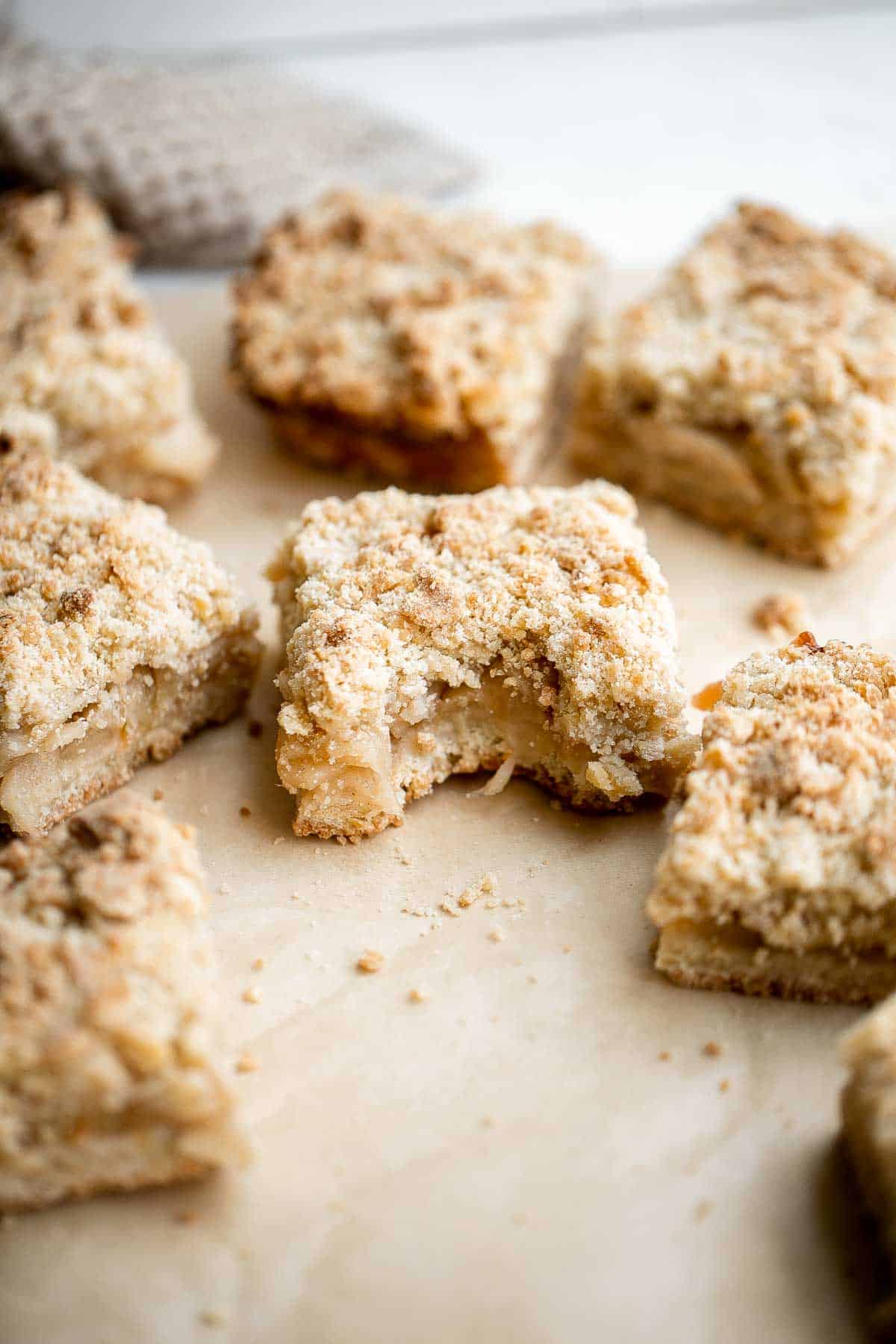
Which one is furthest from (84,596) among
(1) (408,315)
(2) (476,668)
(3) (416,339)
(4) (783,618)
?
(4) (783,618)

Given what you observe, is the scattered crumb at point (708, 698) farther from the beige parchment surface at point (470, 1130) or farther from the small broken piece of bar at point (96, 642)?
the small broken piece of bar at point (96, 642)

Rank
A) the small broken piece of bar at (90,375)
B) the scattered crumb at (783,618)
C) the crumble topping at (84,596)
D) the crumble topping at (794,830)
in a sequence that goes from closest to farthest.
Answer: the crumble topping at (794,830)
the crumble topping at (84,596)
the scattered crumb at (783,618)
the small broken piece of bar at (90,375)

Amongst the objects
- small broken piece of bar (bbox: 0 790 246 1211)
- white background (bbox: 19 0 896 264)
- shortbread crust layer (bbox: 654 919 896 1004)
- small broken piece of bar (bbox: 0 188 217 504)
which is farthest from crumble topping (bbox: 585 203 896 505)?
small broken piece of bar (bbox: 0 790 246 1211)

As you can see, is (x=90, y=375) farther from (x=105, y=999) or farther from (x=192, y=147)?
(x=105, y=999)

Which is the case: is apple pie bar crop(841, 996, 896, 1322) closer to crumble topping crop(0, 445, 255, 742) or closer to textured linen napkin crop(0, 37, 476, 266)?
crumble topping crop(0, 445, 255, 742)

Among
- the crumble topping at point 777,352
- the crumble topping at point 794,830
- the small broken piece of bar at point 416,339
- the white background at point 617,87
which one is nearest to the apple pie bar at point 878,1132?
the crumble topping at point 794,830

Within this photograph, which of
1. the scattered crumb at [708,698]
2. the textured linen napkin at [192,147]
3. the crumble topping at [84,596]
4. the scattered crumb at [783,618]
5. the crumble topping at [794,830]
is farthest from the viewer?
the textured linen napkin at [192,147]
